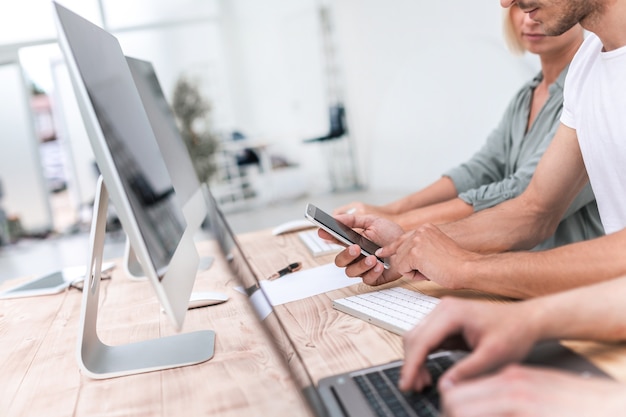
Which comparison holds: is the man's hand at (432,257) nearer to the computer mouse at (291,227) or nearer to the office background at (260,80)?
the computer mouse at (291,227)

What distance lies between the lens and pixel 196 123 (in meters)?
7.20

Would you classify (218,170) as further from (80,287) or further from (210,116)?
(80,287)

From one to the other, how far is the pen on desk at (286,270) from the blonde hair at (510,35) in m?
1.23

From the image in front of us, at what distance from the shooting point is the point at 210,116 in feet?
23.9

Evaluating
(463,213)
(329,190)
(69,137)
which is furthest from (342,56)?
(463,213)

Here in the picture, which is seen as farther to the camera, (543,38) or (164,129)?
(543,38)

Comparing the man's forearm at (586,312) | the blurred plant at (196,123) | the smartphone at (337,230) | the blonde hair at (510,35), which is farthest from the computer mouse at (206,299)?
the blurred plant at (196,123)

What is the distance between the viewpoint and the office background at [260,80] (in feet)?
22.6

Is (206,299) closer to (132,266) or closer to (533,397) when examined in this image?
(132,266)

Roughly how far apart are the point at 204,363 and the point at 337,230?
0.35 m

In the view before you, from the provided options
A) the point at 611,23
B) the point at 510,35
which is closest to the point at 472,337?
the point at 611,23

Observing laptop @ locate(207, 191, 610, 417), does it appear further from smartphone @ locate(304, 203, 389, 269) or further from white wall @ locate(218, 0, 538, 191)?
white wall @ locate(218, 0, 538, 191)

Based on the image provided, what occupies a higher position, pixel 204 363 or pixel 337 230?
pixel 337 230

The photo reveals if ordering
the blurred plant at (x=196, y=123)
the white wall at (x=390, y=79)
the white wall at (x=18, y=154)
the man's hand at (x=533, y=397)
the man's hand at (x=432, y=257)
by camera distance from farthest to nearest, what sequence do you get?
the white wall at (x=18, y=154) < the blurred plant at (x=196, y=123) < the white wall at (x=390, y=79) < the man's hand at (x=432, y=257) < the man's hand at (x=533, y=397)
